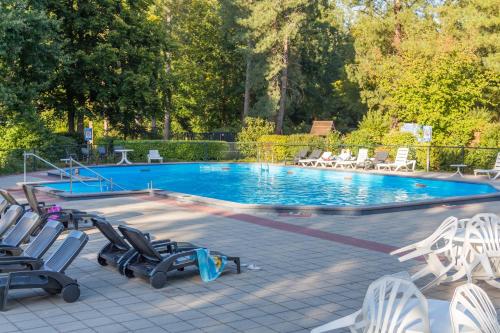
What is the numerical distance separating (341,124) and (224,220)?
137ft

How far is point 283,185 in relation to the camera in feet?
78.5

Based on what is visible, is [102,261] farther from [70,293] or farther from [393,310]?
[393,310]

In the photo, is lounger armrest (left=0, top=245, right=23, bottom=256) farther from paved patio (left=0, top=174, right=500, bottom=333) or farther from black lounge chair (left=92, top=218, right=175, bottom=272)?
black lounge chair (left=92, top=218, right=175, bottom=272)

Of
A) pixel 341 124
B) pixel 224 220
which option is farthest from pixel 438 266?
pixel 341 124

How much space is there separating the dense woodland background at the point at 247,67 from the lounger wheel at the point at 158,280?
1853cm

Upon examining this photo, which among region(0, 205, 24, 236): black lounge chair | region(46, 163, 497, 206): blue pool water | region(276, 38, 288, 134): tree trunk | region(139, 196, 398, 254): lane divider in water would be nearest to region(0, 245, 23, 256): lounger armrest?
region(0, 205, 24, 236): black lounge chair

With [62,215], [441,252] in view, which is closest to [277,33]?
[62,215]

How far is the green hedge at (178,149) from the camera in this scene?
3278 centimetres

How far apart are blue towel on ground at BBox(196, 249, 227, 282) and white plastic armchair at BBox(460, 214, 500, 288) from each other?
319 cm

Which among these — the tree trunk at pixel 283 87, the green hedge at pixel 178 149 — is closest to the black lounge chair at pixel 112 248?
the green hedge at pixel 178 149

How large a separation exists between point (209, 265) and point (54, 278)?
6.91 ft

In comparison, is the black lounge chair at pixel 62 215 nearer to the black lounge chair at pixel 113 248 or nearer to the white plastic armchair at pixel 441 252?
the black lounge chair at pixel 113 248

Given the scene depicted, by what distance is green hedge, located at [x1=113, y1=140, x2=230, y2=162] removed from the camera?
32.8m

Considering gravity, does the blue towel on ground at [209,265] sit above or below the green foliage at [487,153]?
below
